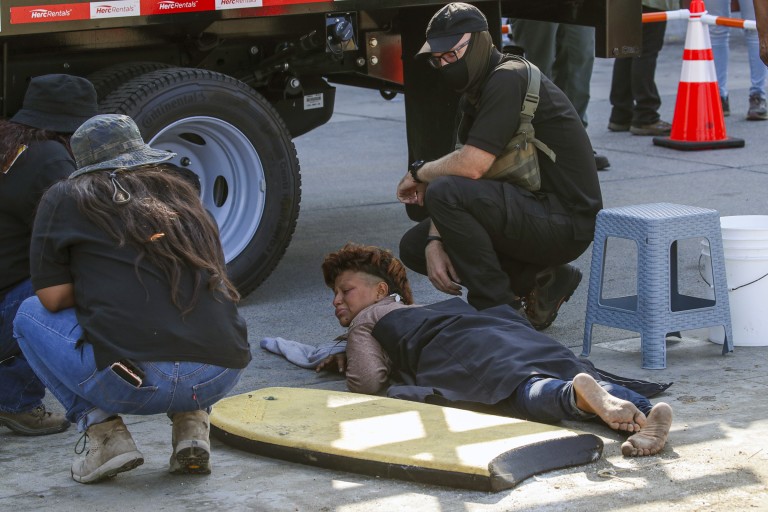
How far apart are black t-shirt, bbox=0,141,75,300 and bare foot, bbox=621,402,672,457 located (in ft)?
6.48

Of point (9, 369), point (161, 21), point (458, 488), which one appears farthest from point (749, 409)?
point (161, 21)

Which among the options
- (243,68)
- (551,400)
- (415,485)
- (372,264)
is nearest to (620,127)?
(243,68)

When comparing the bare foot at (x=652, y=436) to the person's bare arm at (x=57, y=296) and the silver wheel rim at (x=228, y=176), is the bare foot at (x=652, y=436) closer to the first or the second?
the person's bare arm at (x=57, y=296)

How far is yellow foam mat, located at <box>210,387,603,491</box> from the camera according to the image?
3607 mm

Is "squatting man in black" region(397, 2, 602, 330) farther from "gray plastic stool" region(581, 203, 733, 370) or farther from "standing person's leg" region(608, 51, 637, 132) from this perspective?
"standing person's leg" region(608, 51, 637, 132)

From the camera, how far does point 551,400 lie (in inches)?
157

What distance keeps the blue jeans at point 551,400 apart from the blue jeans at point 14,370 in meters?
1.57

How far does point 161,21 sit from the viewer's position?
5.36m

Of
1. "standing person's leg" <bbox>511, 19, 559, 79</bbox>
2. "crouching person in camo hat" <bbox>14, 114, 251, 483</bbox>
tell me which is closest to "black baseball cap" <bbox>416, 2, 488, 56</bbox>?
"crouching person in camo hat" <bbox>14, 114, 251, 483</bbox>

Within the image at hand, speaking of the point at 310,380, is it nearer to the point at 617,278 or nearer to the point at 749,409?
the point at 749,409

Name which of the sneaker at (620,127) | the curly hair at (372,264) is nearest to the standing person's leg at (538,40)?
the sneaker at (620,127)

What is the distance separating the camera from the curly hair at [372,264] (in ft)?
16.0

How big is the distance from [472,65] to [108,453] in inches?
83.1

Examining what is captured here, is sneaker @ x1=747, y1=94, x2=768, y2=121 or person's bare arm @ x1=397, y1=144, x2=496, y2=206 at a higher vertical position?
person's bare arm @ x1=397, y1=144, x2=496, y2=206
